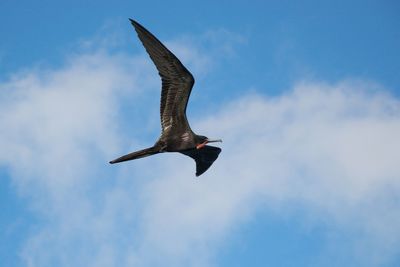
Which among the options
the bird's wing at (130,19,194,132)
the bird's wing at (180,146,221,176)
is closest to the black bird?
the bird's wing at (130,19,194,132)

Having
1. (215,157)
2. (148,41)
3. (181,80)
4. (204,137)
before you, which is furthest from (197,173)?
(148,41)

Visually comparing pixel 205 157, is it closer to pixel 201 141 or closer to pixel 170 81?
pixel 201 141

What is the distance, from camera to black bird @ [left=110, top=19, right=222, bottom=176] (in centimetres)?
1634

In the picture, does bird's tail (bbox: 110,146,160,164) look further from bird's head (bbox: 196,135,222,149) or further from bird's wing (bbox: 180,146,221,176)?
bird's wing (bbox: 180,146,221,176)

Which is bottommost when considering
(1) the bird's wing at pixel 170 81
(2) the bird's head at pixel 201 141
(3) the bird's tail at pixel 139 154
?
(3) the bird's tail at pixel 139 154

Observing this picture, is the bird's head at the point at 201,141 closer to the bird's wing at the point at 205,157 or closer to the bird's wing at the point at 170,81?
the bird's wing at the point at 170,81

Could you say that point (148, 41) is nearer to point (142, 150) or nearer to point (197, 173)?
point (142, 150)

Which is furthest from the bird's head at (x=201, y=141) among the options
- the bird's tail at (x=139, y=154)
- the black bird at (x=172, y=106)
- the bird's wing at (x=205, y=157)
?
the bird's wing at (x=205, y=157)

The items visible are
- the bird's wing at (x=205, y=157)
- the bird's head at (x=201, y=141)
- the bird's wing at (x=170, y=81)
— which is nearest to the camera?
the bird's wing at (x=170, y=81)

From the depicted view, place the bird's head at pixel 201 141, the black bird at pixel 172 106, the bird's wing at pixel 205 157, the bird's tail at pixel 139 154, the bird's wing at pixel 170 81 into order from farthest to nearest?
the bird's wing at pixel 205 157 → the bird's head at pixel 201 141 → the bird's tail at pixel 139 154 → the black bird at pixel 172 106 → the bird's wing at pixel 170 81

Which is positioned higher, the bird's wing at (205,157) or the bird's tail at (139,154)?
the bird's wing at (205,157)

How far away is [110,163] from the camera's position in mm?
16516

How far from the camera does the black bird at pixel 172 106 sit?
16.3m

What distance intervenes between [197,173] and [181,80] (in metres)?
4.28
